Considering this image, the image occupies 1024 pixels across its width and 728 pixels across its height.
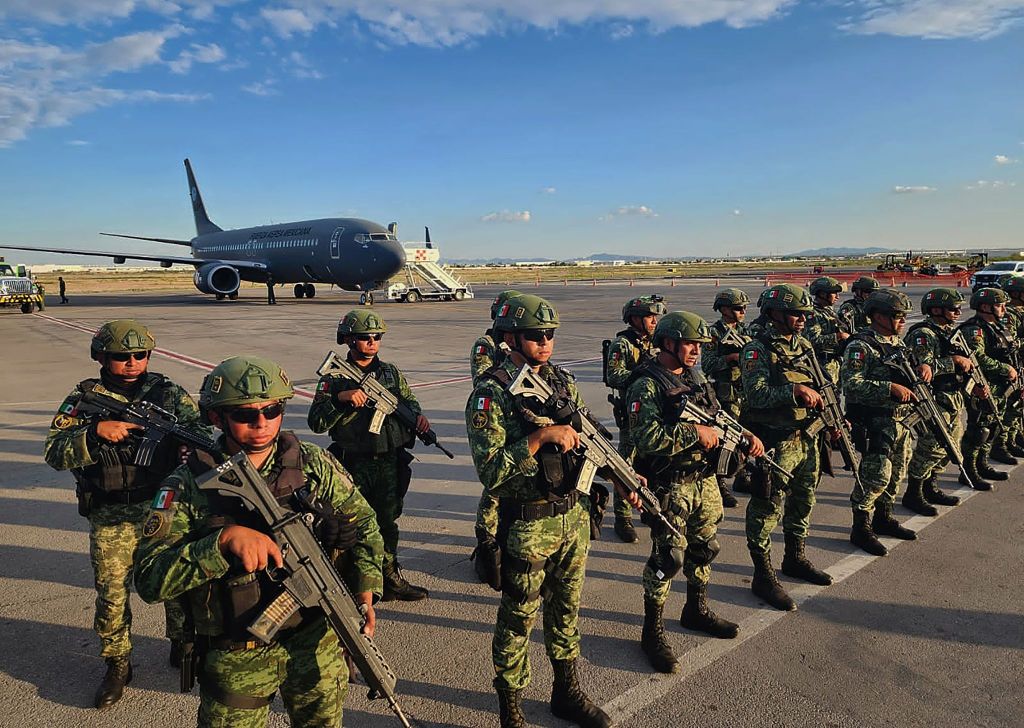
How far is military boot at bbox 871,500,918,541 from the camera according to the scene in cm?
581

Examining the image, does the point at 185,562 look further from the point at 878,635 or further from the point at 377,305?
the point at 377,305

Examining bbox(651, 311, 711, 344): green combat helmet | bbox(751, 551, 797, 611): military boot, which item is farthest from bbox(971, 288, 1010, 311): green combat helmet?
bbox(651, 311, 711, 344): green combat helmet

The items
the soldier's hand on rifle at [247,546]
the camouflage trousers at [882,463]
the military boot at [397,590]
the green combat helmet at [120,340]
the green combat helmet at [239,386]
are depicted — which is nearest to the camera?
the soldier's hand on rifle at [247,546]

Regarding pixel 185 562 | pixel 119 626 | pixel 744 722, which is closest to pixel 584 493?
pixel 744 722

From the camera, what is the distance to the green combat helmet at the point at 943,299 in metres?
6.73

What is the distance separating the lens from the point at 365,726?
345cm

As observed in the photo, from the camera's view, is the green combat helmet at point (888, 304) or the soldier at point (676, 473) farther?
the green combat helmet at point (888, 304)

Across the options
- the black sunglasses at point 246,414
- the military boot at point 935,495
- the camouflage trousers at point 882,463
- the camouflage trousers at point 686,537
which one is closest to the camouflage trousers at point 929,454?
the military boot at point 935,495

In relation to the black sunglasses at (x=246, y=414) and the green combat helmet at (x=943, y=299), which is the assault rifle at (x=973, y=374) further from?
the black sunglasses at (x=246, y=414)

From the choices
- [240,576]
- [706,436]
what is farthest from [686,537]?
[240,576]

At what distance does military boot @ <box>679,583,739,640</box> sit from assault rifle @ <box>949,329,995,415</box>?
459cm

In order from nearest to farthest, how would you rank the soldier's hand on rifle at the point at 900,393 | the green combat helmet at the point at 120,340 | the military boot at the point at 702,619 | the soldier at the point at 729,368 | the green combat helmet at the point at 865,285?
the green combat helmet at the point at 120,340
the military boot at the point at 702,619
the soldier's hand on rifle at the point at 900,393
the soldier at the point at 729,368
the green combat helmet at the point at 865,285

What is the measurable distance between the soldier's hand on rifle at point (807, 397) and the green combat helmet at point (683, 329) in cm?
131

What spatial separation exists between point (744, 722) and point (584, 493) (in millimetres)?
1549
